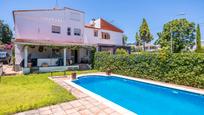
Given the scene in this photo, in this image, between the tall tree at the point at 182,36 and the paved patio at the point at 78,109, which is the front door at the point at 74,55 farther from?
the tall tree at the point at 182,36

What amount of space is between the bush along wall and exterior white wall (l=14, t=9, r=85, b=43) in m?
10.2

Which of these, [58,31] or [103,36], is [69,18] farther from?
[103,36]

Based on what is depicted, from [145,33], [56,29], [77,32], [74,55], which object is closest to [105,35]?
[77,32]

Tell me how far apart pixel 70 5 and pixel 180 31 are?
35.0m

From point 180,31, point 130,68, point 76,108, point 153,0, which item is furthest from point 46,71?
point 180,31

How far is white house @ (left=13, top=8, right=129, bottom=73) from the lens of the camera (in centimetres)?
1912

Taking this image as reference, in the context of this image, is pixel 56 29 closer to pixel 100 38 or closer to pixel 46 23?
pixel 46 23

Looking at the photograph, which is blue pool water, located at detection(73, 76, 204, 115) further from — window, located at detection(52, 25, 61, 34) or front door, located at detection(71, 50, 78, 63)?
window, located at detection(52, 25, 61, 34)

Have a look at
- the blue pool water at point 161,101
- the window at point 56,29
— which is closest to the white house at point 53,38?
the window at point 56,29

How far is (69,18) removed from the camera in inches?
991

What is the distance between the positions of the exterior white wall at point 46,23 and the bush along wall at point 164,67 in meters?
10.2

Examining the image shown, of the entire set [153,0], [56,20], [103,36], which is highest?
[153,0]

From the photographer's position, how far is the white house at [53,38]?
19125 millimetres

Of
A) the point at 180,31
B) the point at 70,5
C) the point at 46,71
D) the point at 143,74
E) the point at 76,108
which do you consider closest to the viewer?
the point at 76,108
